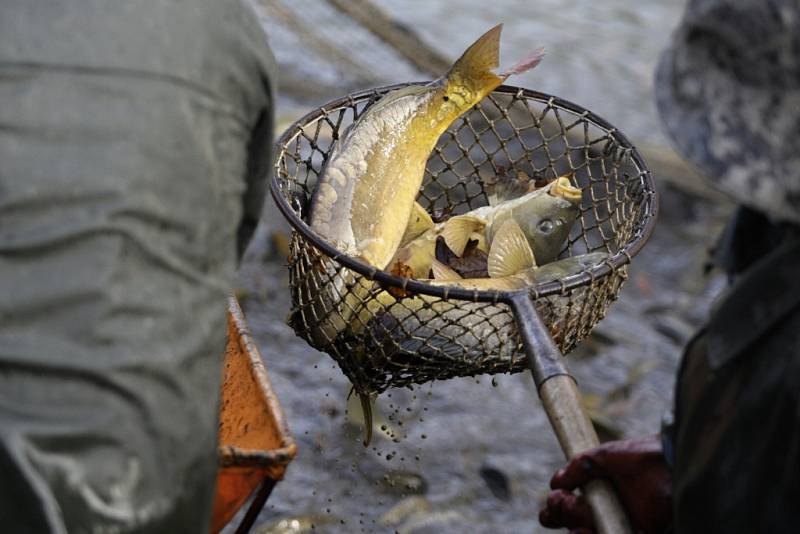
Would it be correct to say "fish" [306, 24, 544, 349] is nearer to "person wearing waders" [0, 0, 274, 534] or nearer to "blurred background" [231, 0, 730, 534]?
"blurred background" [231, 0, 730, 534]

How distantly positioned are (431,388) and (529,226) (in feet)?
4.56

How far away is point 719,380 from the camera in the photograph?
162 cm

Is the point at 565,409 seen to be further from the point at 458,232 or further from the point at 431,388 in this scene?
the point at 431,388

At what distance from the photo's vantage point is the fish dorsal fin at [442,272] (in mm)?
3213

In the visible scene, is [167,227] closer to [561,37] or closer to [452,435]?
[452,435]

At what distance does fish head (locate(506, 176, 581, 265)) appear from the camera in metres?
3.38

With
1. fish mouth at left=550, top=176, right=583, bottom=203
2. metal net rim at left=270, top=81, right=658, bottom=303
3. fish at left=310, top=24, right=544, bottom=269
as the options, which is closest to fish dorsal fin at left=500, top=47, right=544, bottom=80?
fish at left=310, top=24, right=544, bottom=269

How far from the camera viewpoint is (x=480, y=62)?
345 centimetres

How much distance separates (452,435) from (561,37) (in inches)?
248

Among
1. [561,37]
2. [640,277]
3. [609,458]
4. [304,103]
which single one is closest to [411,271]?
[609,458]

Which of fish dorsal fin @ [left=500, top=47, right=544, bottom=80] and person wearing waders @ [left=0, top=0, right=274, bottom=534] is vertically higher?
fish dorsal fin @ [left=500, top=47, right=544, bottom=80]

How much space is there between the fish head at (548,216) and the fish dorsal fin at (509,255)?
0.14 m

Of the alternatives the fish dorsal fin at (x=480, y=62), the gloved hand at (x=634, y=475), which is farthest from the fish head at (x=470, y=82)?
the gloved hand at (x=634, y=475)

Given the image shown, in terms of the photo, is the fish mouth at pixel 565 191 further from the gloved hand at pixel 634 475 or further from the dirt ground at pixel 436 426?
the gloved hand at pixel 634 475
